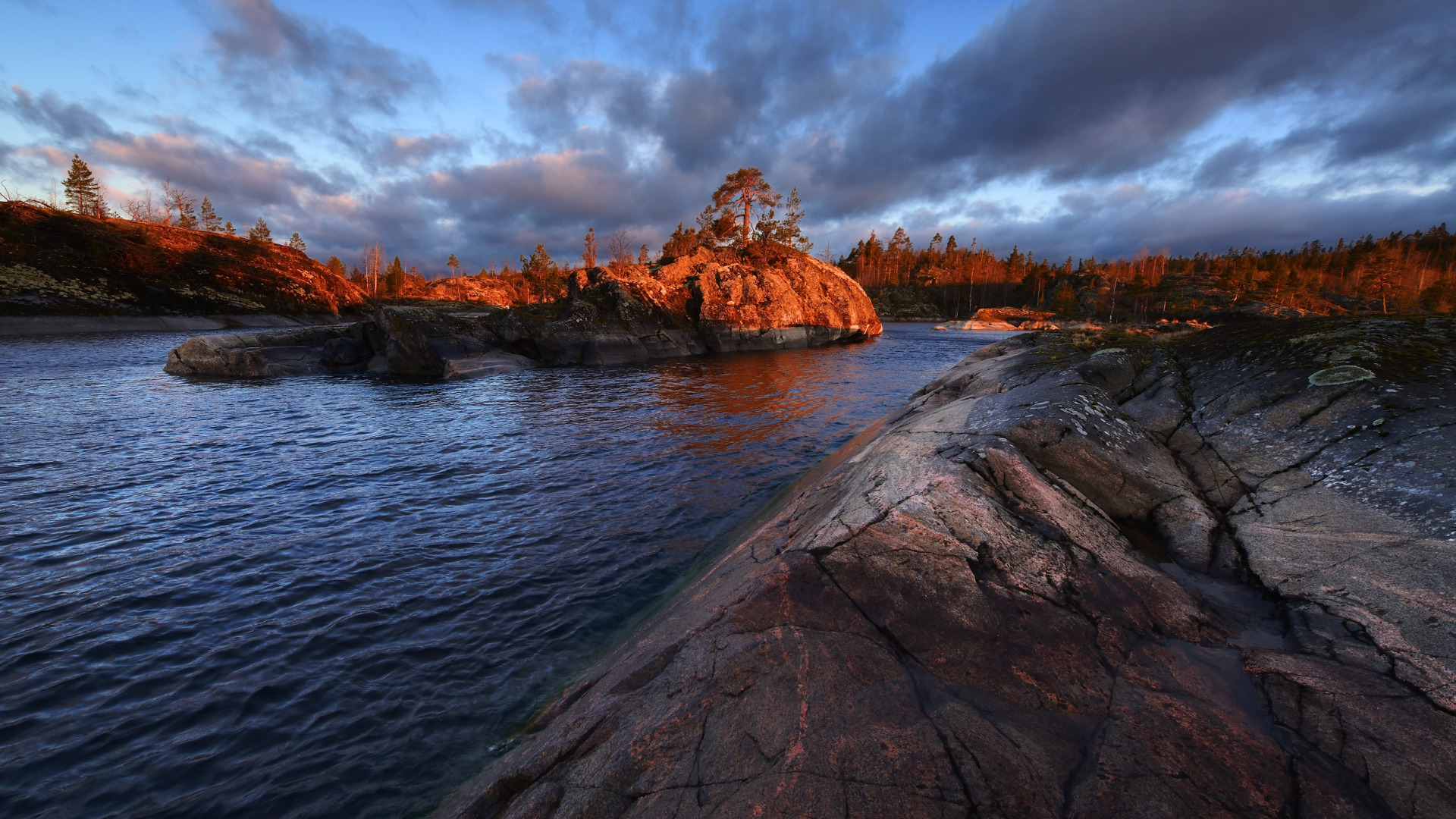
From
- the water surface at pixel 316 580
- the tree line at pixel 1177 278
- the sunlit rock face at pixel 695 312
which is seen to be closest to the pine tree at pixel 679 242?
the sunlit rock face at pixel 695 312

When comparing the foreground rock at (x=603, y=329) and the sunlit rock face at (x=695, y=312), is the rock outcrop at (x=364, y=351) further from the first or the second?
the sunlit rock face at (x=695, y=312)

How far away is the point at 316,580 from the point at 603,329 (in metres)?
Result: 32.0

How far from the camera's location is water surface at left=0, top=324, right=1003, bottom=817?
4777 millimetres

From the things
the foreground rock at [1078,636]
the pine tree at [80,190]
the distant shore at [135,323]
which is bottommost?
the foreground rock at [1078,636]

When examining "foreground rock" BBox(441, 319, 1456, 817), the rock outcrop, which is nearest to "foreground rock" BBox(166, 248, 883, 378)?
the rock outcrop

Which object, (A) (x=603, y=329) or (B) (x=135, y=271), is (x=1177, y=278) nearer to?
(A) (x=603, y=329)

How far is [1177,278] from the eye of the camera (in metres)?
109

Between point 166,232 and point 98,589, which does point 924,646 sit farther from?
point 166,232

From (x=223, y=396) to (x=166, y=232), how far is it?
233ft

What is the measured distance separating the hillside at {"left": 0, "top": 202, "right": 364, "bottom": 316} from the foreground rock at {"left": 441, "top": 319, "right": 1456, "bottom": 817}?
72720mm

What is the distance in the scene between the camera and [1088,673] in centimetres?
372

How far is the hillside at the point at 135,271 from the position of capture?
47656 mm

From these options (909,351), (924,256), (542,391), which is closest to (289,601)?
(542,391)

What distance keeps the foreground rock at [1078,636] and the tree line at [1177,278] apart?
95151 millimetres
